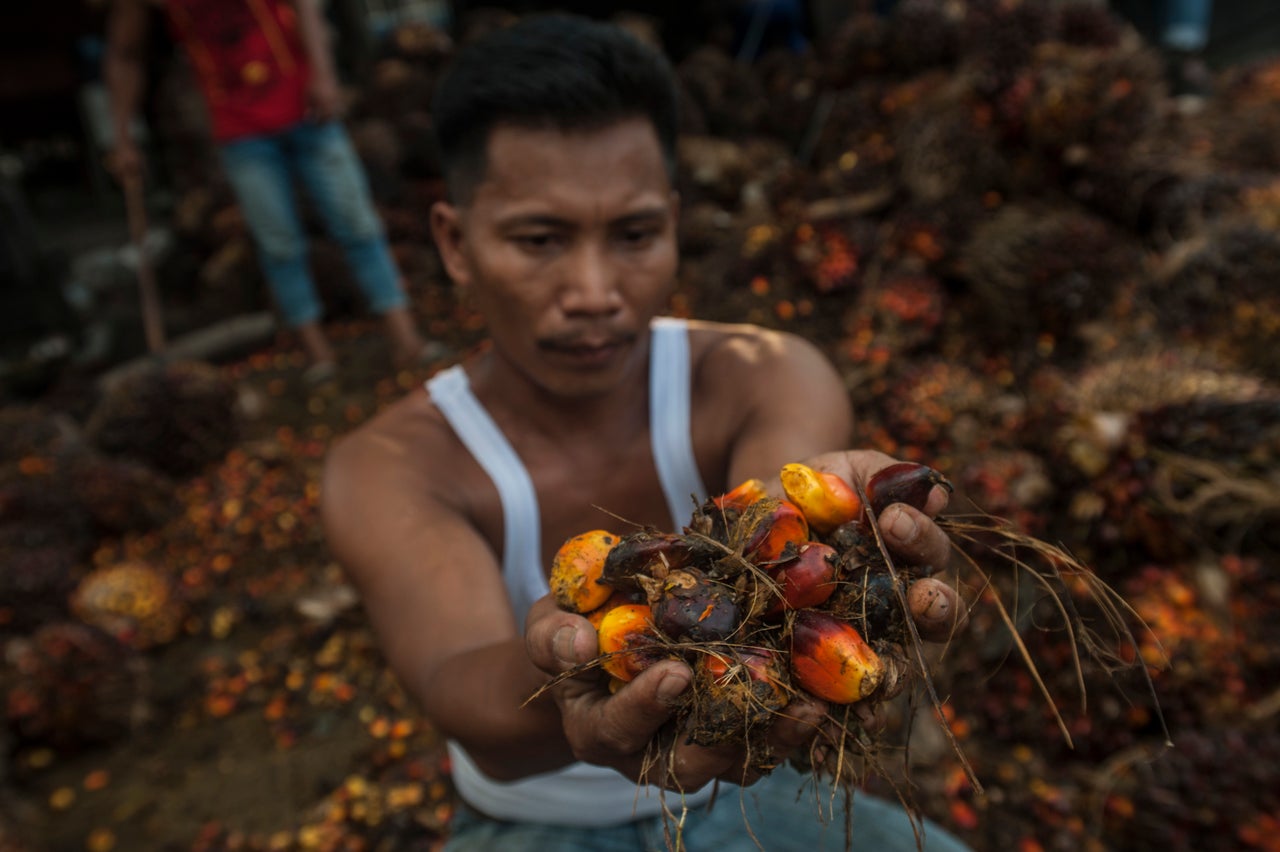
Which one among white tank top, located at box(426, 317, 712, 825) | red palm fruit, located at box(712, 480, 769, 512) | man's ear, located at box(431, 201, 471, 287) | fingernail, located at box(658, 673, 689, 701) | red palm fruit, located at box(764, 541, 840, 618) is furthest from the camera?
man's ear, located at box(431, 201, 471, 287)

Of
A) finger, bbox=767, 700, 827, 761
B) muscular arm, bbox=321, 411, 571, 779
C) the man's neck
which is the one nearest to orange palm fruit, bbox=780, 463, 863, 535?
finger, bbox=767, 700, 827, 761

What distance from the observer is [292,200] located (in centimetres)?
504

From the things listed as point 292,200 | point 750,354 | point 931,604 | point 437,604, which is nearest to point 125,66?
point 292,200

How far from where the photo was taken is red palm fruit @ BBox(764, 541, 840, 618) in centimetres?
108

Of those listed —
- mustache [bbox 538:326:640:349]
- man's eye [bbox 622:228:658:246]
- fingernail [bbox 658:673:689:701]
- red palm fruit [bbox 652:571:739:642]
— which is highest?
man's eye [bbox 622:228:658:246]

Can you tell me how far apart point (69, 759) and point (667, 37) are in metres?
9.94

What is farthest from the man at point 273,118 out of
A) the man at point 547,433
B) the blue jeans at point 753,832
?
the blue jeans at point 753,832

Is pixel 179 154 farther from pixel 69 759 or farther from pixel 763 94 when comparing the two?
pixel 69 759

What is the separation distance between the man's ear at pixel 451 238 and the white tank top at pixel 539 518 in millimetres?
309

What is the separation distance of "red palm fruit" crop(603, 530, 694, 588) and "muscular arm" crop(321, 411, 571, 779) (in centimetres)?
32

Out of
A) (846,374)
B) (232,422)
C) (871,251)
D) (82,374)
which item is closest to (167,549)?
(232,422)

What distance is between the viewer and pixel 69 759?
345 centimetres

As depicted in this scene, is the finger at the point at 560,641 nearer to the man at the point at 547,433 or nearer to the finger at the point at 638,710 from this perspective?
the finger at the point at 638,710

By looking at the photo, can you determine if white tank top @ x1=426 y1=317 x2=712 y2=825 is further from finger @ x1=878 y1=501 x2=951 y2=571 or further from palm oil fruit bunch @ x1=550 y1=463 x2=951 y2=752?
finger @ x1=878 y1=501 x2=951 y2=571
